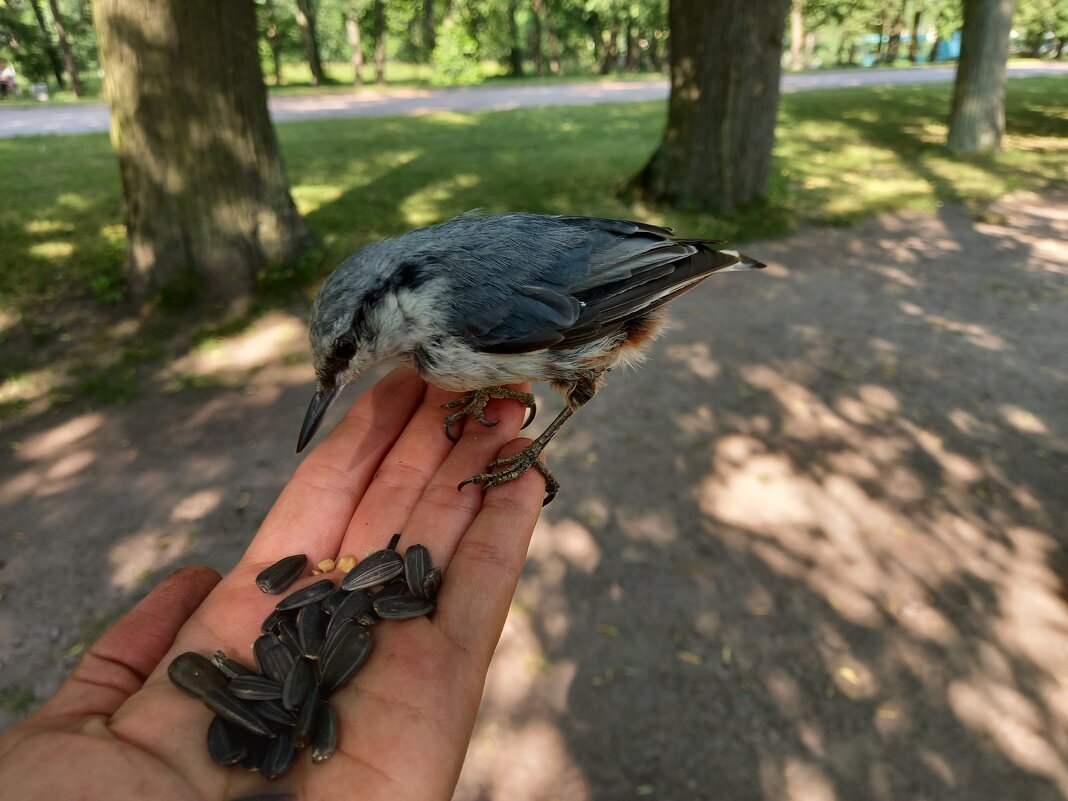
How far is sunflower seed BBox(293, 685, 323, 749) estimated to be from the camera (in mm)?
1844

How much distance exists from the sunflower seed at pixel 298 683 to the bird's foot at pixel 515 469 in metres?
0.86

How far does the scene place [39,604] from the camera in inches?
140

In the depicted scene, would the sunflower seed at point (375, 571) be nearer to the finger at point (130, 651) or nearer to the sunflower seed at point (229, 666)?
the sunflower seed at point (229, 666)

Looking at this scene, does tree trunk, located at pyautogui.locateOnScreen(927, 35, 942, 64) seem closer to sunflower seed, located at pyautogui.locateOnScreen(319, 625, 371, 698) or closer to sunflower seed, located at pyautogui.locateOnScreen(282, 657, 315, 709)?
sunflower seed, located at pyautogui.locateOnScreen(319, 625, 371, 698)

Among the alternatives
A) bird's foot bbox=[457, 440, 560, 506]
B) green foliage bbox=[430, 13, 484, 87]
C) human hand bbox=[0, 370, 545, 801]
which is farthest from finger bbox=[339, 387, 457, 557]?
green foliage bbox=[430, 13, 484, 87]

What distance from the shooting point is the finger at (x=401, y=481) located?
2.66m

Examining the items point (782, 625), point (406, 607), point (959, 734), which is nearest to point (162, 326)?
point (406, 607)

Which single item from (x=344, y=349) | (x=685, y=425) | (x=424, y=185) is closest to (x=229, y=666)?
(x=344, y=349)

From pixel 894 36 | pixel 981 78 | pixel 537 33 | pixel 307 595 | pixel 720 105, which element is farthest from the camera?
pixel 894 36

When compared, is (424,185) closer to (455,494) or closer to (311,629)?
(455,494)

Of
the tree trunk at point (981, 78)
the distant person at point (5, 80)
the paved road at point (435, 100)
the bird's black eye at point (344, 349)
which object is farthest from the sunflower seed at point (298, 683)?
the distant person at point (5, 80)

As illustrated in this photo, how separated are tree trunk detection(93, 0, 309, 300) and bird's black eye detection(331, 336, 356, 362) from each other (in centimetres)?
454

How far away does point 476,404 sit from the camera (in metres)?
3.02

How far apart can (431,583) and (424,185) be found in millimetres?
8811
